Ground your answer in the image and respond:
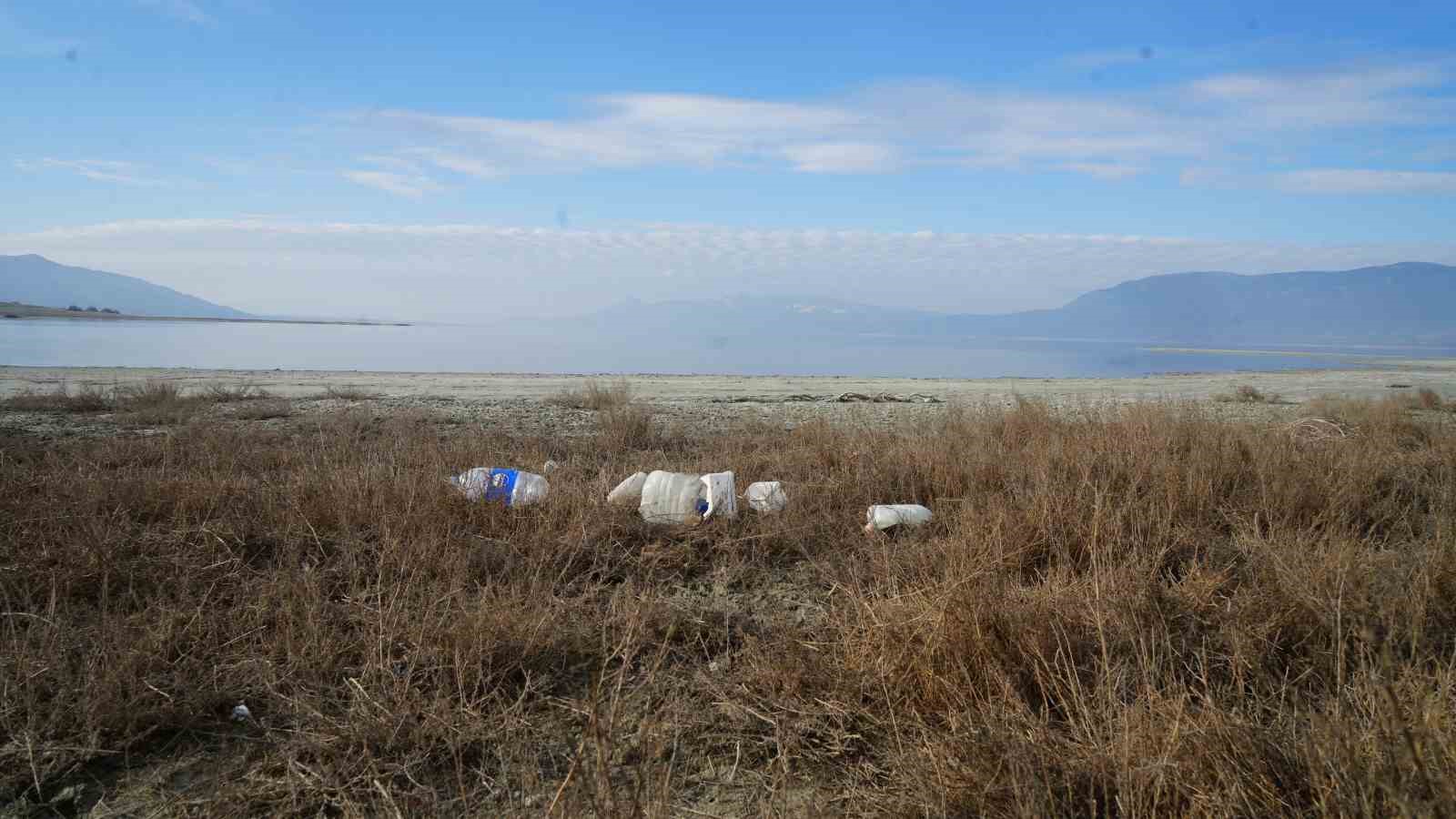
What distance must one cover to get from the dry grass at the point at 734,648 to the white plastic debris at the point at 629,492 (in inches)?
5.3

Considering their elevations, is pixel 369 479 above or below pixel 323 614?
above

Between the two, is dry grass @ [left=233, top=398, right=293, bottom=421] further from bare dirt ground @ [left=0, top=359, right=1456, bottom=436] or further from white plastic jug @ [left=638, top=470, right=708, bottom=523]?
white plastic jug @ [left=638, top=470, right=708, bottom=523]

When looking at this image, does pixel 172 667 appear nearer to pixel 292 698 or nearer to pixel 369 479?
pixel 292 698

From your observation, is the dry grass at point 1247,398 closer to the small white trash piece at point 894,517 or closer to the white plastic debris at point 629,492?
the small white trash piece at point 894,517

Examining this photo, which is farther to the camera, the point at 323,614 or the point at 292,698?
the point at 323,614

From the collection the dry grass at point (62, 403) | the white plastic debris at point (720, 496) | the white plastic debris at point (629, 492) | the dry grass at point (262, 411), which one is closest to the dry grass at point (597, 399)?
the dry grass at point (262, 411)

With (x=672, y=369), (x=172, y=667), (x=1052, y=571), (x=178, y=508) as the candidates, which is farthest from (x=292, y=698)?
(x=672, y=369)

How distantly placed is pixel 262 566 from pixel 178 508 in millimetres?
819

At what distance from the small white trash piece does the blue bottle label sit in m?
2.13

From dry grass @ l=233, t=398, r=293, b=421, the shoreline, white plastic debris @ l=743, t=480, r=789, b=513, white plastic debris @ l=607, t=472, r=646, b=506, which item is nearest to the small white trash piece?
white plastic debris @ l=743, t=480, r=789, b=513

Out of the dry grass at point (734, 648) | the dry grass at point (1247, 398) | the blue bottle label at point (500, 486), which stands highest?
the dry grass at point (1247, 398)

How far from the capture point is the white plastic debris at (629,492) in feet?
16.6

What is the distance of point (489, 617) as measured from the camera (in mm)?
3135

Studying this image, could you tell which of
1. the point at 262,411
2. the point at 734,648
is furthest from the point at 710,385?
the point at 734,648
